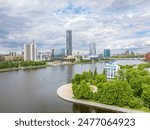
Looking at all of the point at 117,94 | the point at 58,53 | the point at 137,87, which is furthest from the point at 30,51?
the point at 117,94

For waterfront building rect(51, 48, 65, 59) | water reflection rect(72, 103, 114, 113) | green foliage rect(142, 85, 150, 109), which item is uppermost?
waterfront building rect(51, 48, 65, 59)

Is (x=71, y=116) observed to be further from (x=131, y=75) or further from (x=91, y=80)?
(x=91, y=80)

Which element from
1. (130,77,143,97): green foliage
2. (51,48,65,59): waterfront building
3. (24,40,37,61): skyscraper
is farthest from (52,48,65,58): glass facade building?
(130,77,143,97): green foliage

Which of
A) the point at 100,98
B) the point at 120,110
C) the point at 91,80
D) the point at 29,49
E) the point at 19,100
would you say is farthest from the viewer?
the point at 29,49

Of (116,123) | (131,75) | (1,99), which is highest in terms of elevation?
(116,123)

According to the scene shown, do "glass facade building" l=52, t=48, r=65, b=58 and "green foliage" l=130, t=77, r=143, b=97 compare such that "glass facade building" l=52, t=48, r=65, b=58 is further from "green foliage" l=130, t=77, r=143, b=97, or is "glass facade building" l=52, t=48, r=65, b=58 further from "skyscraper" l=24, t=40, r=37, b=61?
"green foliage" l=130, t=77, r=143, b=97

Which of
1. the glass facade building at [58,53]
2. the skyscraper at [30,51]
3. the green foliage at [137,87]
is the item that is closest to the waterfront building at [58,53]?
the glass facade building at [58,53]

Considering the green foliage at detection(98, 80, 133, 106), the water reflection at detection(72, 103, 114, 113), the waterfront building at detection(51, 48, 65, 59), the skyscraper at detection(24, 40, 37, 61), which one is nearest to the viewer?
the water reflection at detection(72, 103, 114, 113)

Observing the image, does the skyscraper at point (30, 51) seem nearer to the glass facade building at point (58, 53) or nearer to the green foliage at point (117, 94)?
the glass facade building at point (58, 53)

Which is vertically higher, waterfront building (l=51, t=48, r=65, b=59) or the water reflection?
waterfront building (l=51, t=48, r=65, b=59)

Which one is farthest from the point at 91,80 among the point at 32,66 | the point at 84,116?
the point at 32,66

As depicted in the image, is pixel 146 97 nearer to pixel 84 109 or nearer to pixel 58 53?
pixel 84 109
